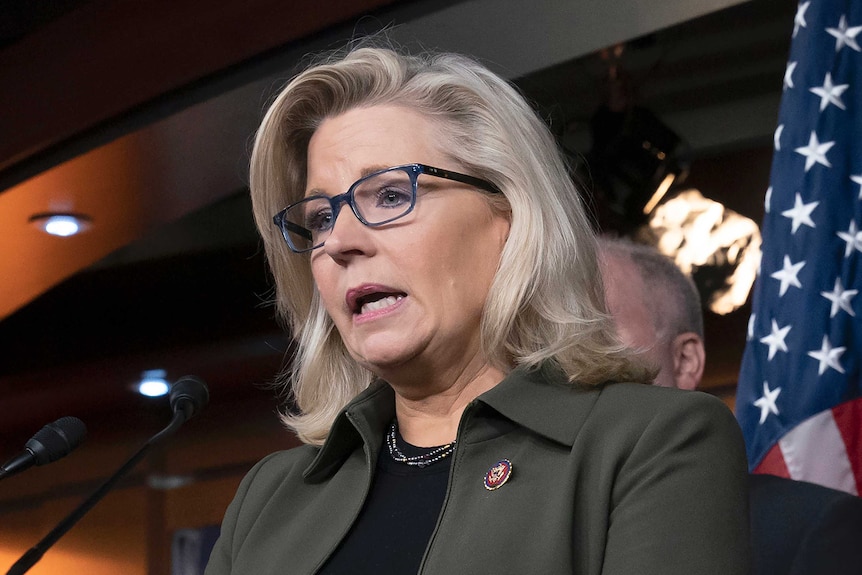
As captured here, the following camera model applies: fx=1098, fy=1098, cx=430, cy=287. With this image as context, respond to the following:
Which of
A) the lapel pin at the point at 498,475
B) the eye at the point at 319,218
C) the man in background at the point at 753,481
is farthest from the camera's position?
the man in background at the point at 753,481

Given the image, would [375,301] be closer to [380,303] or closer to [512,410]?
[380,303]

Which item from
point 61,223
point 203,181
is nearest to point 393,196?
point 203,181

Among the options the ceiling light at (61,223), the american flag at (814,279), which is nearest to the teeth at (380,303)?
the american flag at (814,279)

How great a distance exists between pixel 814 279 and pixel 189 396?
1327 millimetres

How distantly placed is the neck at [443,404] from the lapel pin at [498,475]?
159mm

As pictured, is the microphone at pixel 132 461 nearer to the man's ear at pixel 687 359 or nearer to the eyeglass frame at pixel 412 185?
the eyeglass frame at pixel 412 185

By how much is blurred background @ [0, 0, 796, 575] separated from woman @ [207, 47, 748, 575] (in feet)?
2.18

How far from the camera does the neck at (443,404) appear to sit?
159cm

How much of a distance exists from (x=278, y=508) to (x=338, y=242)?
0.42 m

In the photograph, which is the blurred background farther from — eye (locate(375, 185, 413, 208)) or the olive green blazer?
the olive green blazer

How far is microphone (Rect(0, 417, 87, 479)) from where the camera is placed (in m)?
1.66

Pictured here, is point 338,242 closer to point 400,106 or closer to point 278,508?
point 400,106

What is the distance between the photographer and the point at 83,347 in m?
6.11

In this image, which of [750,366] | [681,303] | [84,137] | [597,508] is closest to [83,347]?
[84,137]
